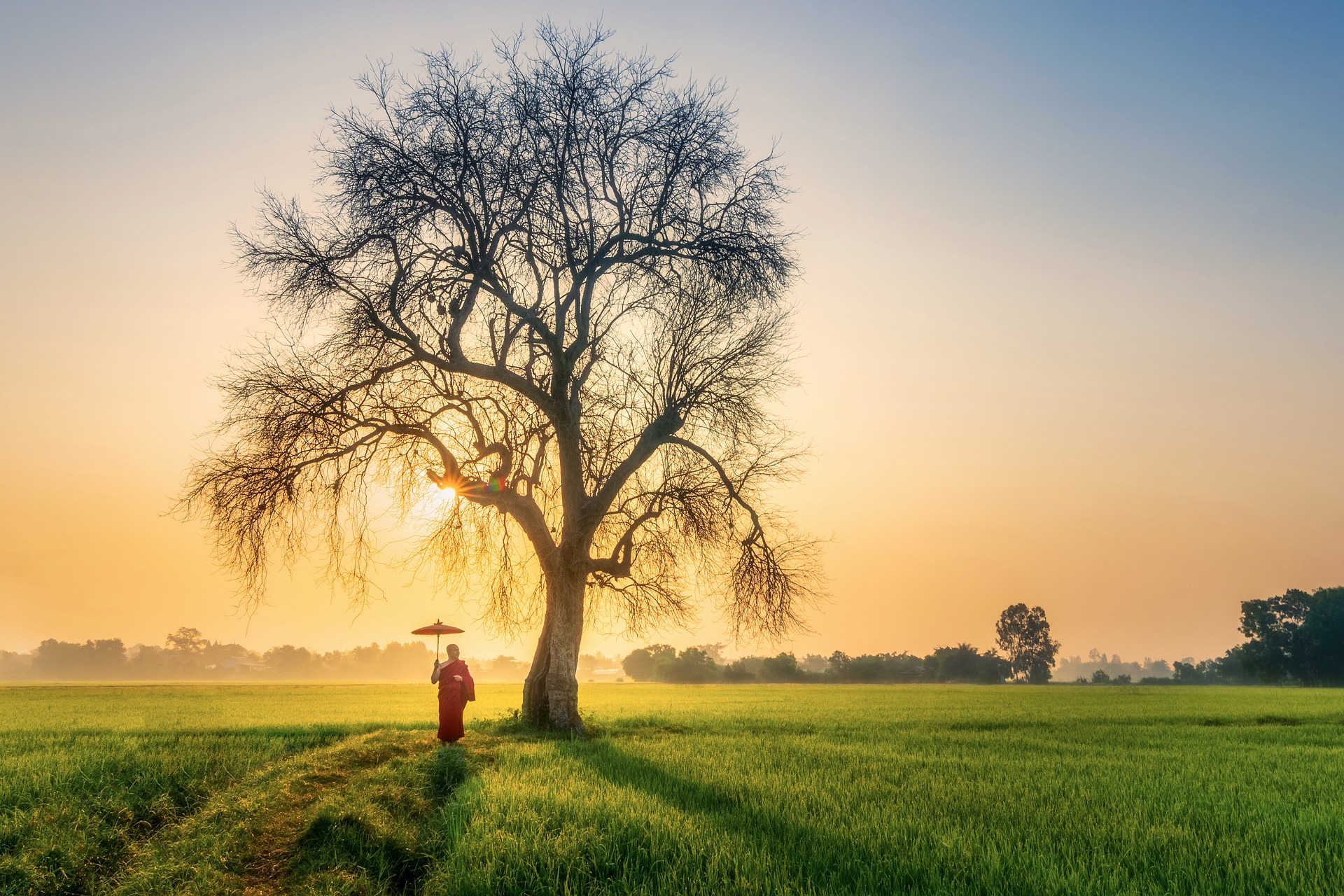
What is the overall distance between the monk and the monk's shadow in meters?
3.94

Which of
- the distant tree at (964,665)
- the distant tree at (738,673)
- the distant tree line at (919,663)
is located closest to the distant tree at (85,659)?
the distant tree line at (919,663)

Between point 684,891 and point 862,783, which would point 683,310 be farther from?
point 684,891

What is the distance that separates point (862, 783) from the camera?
34.1 ft

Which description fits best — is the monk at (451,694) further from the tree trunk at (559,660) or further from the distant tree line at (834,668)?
the distant tree line at (834,668)

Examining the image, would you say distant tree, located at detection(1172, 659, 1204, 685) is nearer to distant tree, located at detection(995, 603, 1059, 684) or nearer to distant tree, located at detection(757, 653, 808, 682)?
distant tree, located at detection(995, 603, 1059, 684)

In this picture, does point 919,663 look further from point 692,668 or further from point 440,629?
point 440,629

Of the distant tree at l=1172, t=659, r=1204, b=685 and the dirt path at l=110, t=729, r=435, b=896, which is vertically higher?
the dirt path at l=110, t=729, r=435, b=896

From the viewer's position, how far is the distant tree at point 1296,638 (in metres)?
83.9

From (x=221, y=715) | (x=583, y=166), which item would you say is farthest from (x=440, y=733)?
(x=221, y=715)

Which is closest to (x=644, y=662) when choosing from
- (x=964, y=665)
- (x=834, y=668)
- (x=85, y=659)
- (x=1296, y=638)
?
(x=834, y=668)

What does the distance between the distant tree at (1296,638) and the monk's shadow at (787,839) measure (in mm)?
106884

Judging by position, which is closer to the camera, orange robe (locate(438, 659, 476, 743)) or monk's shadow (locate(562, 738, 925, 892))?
monk's shadow (locate(562, 738, 925, 892))

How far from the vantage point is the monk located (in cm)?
1384

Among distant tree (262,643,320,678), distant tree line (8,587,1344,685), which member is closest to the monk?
distant tree line (8,587,1344,685)
